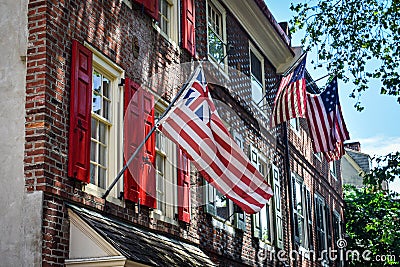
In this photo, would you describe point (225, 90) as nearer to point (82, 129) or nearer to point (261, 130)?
point (261, 130)

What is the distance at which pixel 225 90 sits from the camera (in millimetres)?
14547

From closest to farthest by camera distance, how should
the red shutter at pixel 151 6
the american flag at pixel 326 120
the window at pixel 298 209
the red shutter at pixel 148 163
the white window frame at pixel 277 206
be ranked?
the red shutter at pixel 148 163 < the red shutter at pixel 151 6 < the american flag at pixel 326 120 < the white window frame at pixel 277 206 < the window at pixel 298 209

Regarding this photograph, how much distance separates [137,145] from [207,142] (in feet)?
3.88

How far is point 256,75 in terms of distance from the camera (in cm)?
1741

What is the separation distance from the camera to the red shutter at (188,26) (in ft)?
40.9

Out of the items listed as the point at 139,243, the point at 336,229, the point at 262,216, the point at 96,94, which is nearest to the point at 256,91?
the point at 262,216

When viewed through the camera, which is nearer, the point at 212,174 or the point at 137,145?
the point at 212,174

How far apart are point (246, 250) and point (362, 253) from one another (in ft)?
41.7

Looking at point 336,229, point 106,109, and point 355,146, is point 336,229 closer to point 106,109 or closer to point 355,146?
point 106,109

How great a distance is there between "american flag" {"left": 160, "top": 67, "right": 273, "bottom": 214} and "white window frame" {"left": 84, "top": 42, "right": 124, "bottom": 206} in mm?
823

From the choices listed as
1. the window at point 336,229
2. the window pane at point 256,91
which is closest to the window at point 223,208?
the window pane at point 256,91

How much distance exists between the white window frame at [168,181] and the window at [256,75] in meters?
5.73

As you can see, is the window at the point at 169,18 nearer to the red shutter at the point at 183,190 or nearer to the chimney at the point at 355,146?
the red shutter at the point at 183,190

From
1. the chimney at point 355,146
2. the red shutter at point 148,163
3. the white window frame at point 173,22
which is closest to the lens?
the red shutter at point 148,163
